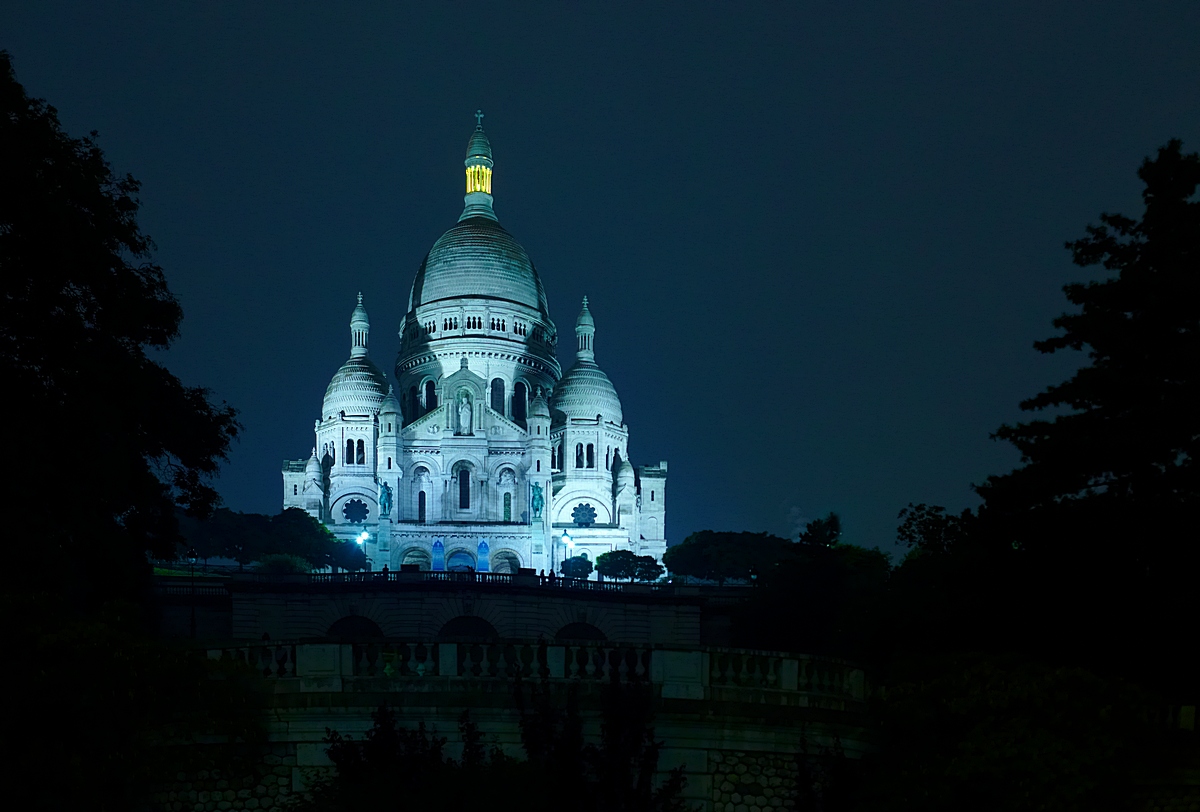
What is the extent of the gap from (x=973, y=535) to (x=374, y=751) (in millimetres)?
14170

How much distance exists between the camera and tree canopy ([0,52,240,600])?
2295 cm

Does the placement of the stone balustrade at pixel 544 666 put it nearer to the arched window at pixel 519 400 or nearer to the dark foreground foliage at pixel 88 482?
the dark foreground foliage at pixel 88 482

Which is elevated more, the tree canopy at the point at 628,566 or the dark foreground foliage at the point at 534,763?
the tree canopy at the point at 628,566

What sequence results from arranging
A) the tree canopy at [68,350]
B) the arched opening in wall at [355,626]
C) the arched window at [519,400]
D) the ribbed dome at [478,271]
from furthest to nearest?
1. the ribbed dome at [478,271]
2. the arched window at [519,400]
3. the arched opening in wall at [355,626]
4. the tree canopy at [68,350]

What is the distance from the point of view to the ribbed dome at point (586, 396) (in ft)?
398

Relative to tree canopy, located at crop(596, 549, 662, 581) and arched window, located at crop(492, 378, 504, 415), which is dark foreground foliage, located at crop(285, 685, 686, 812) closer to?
tree canopy, located at crop(596, 549, 662, 581)

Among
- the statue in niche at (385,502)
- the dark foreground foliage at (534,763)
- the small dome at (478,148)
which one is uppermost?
the small dome at (478,148)

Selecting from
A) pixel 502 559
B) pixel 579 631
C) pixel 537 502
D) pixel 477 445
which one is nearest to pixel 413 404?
pixel 477 445

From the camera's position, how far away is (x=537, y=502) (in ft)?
362

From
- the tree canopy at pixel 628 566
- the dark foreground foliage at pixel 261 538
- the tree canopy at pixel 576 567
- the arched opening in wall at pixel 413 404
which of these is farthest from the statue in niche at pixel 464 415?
the tree canopy at pixel 628 566

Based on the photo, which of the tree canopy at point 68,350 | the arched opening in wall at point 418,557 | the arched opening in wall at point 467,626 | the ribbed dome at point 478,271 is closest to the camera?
the tree canopy at point 68,350

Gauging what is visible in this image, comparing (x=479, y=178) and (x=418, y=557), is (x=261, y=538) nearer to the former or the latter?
(x=418, y=557)

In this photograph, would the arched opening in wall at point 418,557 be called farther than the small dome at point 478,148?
No

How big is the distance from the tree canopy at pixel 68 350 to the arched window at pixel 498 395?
95.6 metres
